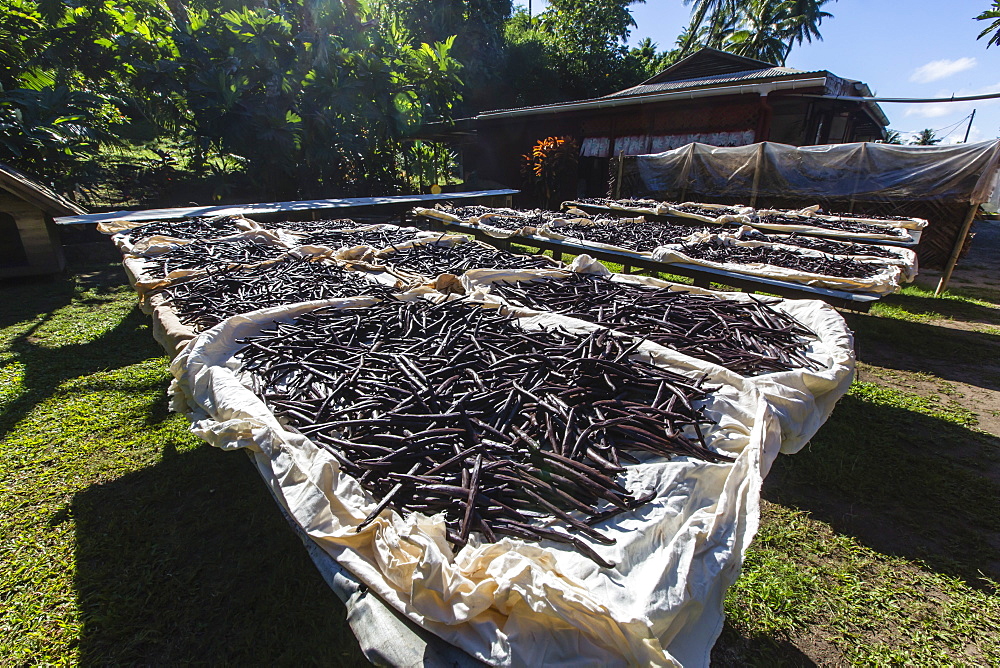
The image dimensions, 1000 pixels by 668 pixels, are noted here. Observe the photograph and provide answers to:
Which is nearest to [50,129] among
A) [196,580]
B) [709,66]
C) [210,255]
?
[210,255]

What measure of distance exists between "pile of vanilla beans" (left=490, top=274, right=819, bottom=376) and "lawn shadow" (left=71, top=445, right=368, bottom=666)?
9.25 feet

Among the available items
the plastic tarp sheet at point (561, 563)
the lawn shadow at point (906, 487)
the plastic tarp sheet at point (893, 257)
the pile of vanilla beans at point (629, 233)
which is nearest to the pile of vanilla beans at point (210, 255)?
the plastic tarp sheet at point (561, 563)

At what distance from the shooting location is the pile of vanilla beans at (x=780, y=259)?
19.9 feet

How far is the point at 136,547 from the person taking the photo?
9.93 feet

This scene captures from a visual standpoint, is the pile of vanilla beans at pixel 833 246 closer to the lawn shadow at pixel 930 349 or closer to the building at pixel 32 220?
the lawn shadow at pixel 930 349

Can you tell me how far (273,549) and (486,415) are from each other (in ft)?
5.93

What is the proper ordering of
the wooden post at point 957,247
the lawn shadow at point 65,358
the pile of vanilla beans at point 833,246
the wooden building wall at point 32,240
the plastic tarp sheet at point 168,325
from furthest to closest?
1. the wooden post at point 957,247
2. the wooden building wall at point 32,240
3. the pile of vanilla beans at point 833,246
4. the lawn shadow at point 65,358
5. the plastic tarp sheet at point 168,325

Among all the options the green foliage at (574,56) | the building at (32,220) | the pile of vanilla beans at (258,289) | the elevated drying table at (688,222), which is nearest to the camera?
the pile of vanilla beans at (258,289)

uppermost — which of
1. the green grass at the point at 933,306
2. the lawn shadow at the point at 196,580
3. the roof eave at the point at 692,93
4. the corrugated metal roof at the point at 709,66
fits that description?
the corrugated metal roof at the point at 709,66

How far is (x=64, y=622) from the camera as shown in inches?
99.7

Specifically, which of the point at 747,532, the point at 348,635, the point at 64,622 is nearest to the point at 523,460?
the point at 747,532

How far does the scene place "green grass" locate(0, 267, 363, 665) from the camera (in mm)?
2463

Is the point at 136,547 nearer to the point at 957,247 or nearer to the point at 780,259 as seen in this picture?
the point at 780,259

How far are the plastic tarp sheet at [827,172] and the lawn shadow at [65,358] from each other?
548 inches
